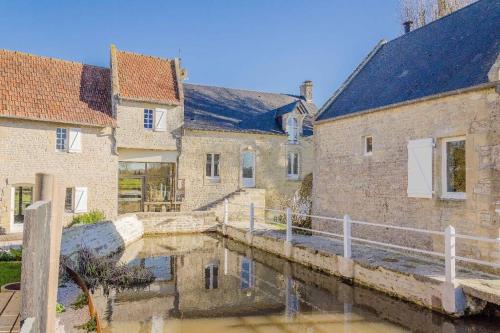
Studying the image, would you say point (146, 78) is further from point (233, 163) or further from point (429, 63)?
point (429, 63)

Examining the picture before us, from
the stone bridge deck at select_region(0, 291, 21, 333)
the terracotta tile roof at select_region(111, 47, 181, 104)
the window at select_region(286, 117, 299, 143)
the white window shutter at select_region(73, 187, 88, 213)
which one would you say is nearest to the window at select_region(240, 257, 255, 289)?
the stone bridge deck at select_region(0, 291, 21, 333)

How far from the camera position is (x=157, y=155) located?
20.7 metres

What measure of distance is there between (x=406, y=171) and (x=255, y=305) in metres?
5.76

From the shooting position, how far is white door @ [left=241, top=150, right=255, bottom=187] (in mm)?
23062

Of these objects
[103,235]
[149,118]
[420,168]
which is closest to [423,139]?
[420,168]

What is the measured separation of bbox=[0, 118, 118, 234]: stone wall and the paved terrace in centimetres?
950

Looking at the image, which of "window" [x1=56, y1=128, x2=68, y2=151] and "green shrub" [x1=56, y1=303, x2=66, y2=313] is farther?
"window" [x1=56, y1=128, x2=68, y2=151]

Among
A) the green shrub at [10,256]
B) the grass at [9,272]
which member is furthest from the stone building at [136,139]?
the grass at [9,272]

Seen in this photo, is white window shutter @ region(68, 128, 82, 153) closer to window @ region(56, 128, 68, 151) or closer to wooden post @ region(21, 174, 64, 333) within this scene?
window @ region(56, 128, 68, 151)

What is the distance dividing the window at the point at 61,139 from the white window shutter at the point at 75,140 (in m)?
0.25

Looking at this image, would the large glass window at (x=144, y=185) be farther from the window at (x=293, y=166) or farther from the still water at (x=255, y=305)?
the still water at (x=255, y=305)

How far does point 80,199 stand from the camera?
1777cm

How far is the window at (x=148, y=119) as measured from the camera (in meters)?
20.4

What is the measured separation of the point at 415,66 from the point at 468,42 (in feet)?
5.66
